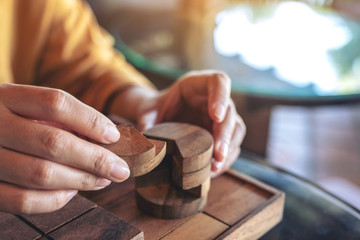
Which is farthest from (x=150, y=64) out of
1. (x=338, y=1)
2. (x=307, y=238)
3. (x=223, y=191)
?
(x=338, y=1)

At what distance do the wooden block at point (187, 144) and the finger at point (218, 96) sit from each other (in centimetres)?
11

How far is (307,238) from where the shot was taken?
94 cm

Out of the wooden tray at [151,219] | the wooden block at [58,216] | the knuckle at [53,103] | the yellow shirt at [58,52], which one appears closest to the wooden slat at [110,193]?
the wooden tray at [151,219]

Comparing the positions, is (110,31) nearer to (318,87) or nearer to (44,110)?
(318,87)

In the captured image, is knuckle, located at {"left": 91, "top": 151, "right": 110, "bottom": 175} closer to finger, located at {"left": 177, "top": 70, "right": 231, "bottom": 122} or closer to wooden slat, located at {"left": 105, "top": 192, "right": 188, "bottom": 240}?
wooden slat, located at {"left": 105, "top": 192, "right": 188, "bottom": 240}

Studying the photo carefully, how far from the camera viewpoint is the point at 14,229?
786 millimetres

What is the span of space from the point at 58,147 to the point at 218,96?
491 mm

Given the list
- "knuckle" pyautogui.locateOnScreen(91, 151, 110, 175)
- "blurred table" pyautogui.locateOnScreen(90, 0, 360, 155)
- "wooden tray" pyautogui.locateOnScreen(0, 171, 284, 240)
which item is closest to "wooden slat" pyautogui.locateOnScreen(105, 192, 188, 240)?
"wooden tray" pyautogui.locateOnScreen(0, 171, 284, 240)

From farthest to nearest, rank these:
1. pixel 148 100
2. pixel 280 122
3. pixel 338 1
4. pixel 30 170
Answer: pixel 338 1 → pixel 280 122 → pixel 148 100 → pixel 30 170

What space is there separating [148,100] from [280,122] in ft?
7.73

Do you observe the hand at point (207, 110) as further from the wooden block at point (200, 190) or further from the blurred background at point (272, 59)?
the blurred background at point (272, 59)

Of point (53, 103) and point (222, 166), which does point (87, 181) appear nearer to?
point (53, 103)

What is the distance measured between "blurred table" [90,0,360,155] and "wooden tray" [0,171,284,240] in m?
0.73

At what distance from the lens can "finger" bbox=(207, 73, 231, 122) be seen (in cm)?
102
